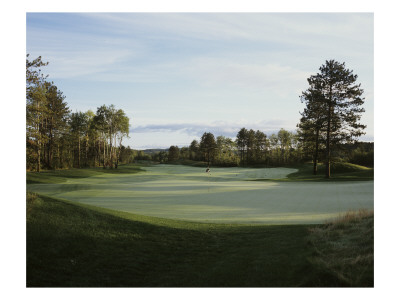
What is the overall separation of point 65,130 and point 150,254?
33.5m

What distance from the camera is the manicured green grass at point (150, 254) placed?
4.30m

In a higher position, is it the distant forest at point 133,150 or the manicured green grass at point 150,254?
the distant forest at point 133,150

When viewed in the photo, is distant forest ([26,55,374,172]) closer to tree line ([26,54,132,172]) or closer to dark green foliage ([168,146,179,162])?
tree line ([26,54,132,172])

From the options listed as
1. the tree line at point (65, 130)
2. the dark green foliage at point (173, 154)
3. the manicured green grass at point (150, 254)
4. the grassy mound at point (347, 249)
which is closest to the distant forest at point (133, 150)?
the tree line at point (65, 130)

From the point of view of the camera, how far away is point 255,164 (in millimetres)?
48281

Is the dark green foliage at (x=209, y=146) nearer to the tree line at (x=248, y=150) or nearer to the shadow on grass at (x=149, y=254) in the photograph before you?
the tree line at (x=248, y=150)

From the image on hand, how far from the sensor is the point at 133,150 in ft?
117

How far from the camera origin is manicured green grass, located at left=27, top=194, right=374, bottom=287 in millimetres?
4297

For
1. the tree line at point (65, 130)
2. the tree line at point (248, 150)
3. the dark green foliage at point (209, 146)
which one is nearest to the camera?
the tree line at point (65, 130)

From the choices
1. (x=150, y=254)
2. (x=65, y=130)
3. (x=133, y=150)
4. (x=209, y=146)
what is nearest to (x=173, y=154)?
(x=209, y=146)

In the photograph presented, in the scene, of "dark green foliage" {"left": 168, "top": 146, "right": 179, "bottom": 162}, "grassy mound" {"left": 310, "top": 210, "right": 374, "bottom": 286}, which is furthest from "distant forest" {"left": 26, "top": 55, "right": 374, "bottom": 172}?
"grassy mound" {"left": 310, "top": 210, "right": 374, "bottom": 286}

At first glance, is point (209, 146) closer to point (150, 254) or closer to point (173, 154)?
point (173, 154)

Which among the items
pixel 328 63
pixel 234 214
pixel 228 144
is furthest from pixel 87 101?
pixel 228 144
